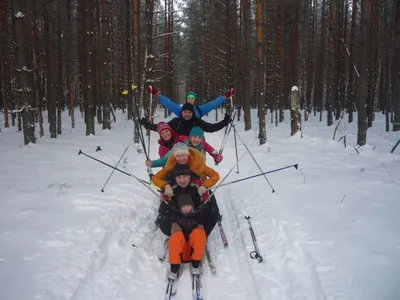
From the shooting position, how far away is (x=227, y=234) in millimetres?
5270

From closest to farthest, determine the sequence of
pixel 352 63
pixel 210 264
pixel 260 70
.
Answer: pixel 210 264 → pixel 260 70 → pixel 352 63

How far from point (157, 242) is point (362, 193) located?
161 inches

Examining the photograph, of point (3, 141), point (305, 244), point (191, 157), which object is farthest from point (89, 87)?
point (305, 244)

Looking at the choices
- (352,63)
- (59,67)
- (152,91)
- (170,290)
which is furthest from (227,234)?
(59,67)

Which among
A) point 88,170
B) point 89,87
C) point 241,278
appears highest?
point 89,87

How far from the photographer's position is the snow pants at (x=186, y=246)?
13.5 ft

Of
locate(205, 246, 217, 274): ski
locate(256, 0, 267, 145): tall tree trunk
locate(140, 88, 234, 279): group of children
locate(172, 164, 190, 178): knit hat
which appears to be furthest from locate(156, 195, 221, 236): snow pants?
locate(256, 0, 267, 145): tall tree trunk

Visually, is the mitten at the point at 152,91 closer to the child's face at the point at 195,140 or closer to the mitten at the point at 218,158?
the child's face at the point at 195,140

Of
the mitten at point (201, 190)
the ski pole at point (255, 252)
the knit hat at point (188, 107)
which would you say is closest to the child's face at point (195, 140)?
the knit hat at point (188, 107)

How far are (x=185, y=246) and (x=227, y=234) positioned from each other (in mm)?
1039

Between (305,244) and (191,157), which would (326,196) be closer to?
(305,244)

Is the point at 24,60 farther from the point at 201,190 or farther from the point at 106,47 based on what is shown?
the point at 201,190

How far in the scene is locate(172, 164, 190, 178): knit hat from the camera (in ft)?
16.5

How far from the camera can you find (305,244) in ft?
13.9
